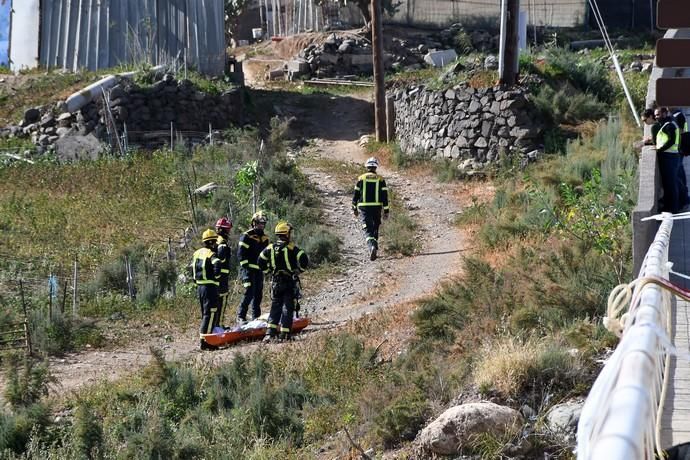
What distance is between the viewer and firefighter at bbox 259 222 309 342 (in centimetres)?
1416

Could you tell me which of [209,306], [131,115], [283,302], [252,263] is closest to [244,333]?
[209,306]

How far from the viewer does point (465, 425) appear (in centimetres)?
880

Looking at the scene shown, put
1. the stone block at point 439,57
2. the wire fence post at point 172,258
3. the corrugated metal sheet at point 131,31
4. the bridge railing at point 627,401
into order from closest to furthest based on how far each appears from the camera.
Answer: the bridge railing at point 627,401
the wire fence post at point 172,258
the corrugated metal sheet at point 131,31
the stone block at point 439,57

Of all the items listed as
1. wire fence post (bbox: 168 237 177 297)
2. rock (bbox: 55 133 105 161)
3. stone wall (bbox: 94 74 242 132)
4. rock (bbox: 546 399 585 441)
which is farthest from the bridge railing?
stone wall (bbox: 94 74 242 132)

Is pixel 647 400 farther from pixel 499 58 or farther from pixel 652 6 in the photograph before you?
pixel 652 6

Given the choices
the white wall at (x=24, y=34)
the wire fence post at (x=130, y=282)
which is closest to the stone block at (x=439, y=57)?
the white wall at (x=24, y=34)

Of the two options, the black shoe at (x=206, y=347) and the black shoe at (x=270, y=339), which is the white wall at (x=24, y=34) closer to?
the black shoe at (x=206, y=347)

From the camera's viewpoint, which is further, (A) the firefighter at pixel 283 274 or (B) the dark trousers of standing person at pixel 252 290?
(B) the dark trousers of standing person at pixel 252 290

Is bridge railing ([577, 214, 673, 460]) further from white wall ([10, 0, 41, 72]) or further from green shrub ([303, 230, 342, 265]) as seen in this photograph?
white wall ([10, 0, 41, 72])

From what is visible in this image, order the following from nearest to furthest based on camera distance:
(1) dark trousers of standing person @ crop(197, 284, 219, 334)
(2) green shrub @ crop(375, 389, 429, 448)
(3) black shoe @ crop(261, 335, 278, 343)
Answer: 1. (2) green shrub @ crop(375, 389, 429, 448)
2. (3) black shoe @ crop(261, 335, 278, 343)
3. (1) dark trousers of standing person @ crop(197, 284, 219, 334)

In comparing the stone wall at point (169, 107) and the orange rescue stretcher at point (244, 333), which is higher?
the stone wall at point (169, 107)

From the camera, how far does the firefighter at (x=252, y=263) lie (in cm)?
1524

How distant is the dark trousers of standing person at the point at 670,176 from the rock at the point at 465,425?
473 cm

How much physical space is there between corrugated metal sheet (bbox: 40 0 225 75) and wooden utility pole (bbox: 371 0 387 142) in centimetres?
559
